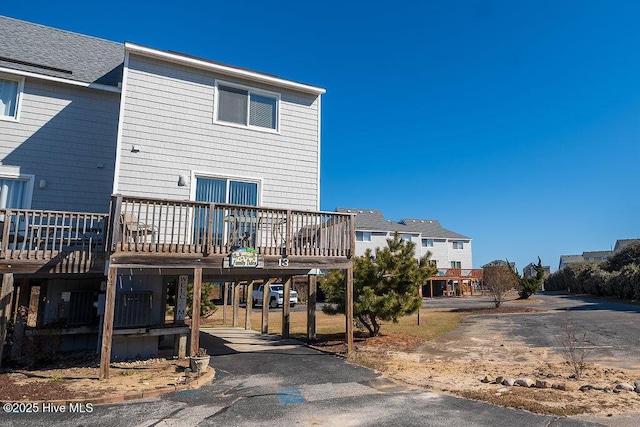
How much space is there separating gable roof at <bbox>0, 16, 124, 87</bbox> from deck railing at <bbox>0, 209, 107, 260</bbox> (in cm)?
466

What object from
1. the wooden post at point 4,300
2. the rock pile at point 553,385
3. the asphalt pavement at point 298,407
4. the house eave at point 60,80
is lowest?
the asphalt pavement at point 298,407

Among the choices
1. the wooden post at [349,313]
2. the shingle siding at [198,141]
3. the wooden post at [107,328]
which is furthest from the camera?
the shingle siding at [198,141]

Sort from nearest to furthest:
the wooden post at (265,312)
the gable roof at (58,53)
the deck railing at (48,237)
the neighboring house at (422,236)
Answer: the deck railing at (48,237) → the gable roof at (58,53) → the wooden post at (265,312) → the neighboring house at (422,236)

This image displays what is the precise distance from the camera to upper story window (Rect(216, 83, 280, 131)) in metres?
12.2

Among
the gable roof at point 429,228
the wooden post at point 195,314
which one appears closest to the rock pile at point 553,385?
the wooden post at point 195,314

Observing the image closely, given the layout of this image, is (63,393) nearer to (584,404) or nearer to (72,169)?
(72,169)

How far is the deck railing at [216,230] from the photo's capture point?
8.54 metres

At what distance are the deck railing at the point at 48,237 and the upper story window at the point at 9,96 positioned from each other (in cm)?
318

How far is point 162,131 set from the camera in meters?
11.3

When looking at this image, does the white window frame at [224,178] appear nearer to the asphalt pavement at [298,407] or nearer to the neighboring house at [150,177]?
the neighboring house at [150,177]

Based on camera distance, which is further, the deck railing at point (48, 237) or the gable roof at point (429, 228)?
the gable roof at point (429, 228)

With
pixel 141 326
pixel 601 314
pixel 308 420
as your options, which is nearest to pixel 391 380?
pixel 308 420

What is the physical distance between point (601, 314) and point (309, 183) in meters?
16.8

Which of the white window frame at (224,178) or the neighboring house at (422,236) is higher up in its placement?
the neighboring house at (422,236)
